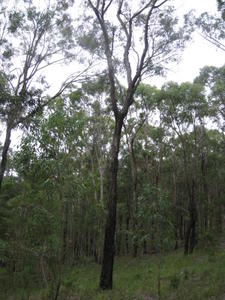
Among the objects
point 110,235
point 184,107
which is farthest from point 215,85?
point 110,235

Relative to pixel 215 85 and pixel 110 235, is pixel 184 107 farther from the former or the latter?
pixel 110 235

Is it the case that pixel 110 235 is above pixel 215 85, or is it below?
below

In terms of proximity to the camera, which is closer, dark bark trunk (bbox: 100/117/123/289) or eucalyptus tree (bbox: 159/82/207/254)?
dark bark trunk (bbox: 100/117/123/289)

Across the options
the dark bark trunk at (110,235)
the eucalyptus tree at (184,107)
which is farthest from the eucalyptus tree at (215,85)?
the dark bark trunk at (110,235)

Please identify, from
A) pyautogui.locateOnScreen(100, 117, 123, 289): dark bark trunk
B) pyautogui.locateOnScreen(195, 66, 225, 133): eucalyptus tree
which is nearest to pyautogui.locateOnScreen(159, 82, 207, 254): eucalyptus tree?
pyautogui.locateOnScreen(195, 66, 225, 133): eucalyptus tree

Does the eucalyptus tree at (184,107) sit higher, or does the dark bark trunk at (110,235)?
the eucalyptus tree at (184,107)

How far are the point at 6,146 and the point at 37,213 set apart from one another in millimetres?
4546

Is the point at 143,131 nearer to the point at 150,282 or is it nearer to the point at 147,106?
the point at 147,106

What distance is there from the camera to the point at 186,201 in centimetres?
3170

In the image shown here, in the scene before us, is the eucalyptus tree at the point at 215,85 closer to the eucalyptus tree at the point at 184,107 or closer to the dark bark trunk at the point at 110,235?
the eucalyptus tree at the point at 184,107

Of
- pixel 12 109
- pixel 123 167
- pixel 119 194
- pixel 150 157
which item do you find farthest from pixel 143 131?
pixel 12 109

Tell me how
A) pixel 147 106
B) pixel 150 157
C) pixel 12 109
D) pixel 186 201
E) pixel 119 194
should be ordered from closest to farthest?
pixel 12 109 < pixel 147 106 < pixel 150 157 < pixel 119 194 < pixel 186 201

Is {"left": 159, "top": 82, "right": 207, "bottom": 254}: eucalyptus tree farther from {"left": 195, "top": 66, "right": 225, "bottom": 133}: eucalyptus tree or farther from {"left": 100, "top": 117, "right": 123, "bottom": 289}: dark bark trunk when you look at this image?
{"left": 100, "top": 117, "right": 123, "bottom": 289}: dark bark trunk

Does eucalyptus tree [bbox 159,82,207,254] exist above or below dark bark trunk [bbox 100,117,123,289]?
above
